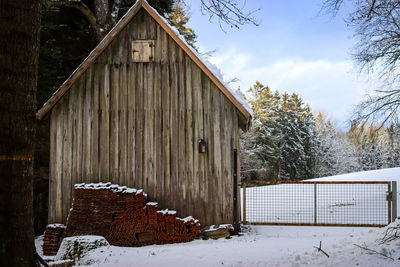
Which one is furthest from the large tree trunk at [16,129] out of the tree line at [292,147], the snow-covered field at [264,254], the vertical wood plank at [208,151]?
the tree line at [292,147]

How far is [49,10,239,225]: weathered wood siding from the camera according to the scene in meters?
9.59

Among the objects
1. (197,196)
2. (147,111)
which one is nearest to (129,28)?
(147,111)

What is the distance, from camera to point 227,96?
9.37 m

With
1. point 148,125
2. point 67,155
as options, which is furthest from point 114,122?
point 67,155

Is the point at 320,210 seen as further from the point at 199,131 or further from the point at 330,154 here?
A: the point at 330,154

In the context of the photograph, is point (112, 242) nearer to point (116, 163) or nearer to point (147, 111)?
point (116, 163)

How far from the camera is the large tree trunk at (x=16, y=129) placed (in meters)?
3.69

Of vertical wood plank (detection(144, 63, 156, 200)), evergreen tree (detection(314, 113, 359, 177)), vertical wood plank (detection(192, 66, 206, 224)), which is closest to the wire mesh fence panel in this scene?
vertical wood plank (detection(192, 66, 206, 224))

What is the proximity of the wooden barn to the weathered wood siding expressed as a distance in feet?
0.10

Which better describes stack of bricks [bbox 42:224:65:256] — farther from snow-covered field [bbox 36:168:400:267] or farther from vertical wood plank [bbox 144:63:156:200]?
vertical wood plank [bbox 144:63:156:200]

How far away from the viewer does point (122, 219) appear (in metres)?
9.02

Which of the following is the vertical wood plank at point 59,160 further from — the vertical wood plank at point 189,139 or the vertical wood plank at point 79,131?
the vertical wood plank at point 189,139

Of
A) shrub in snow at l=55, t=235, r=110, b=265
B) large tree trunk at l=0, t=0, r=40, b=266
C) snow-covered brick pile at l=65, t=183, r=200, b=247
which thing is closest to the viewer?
large tree trunk at l=0, t=0, r=40, b=266

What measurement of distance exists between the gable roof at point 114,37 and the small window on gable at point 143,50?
63 centimetres
